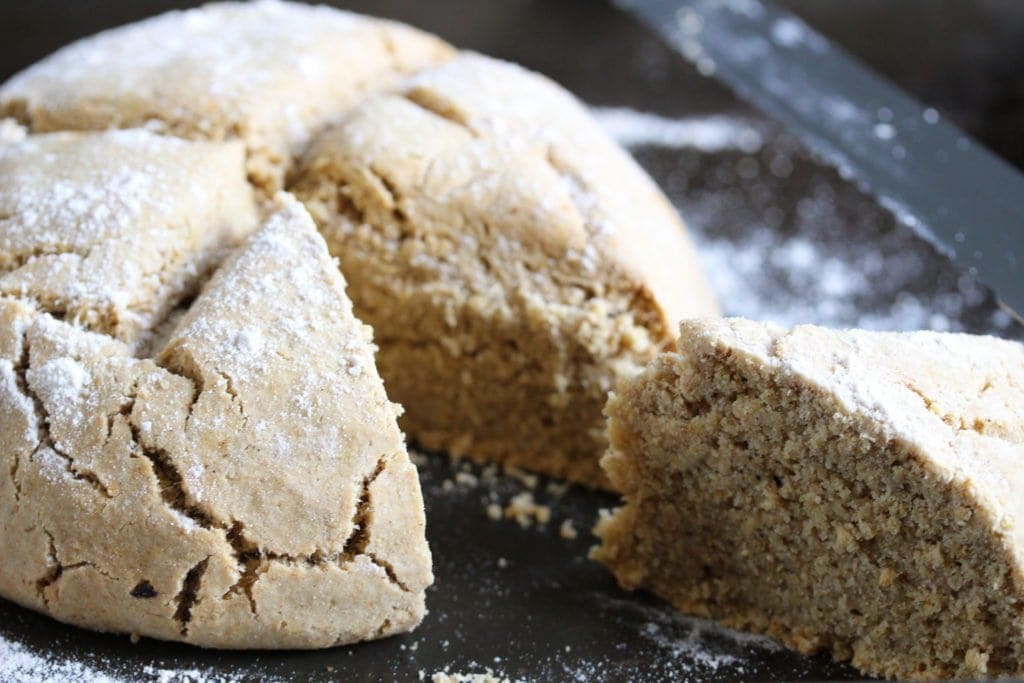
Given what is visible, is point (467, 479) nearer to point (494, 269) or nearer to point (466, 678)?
point (494, 269)

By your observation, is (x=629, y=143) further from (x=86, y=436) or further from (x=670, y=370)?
(x=86, y=436)

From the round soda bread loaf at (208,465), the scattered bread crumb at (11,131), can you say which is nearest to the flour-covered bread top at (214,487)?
the round soda bread loaf at (208,465)

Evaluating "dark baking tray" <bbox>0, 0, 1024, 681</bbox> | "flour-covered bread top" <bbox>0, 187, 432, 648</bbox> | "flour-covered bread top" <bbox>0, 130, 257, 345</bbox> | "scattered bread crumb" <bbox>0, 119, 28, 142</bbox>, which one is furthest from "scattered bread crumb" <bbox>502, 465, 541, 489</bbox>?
"scattered bread crumb" <bbox>0, 119, 28, 142</bbox>

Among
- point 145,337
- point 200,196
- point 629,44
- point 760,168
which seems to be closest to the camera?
point 145,337

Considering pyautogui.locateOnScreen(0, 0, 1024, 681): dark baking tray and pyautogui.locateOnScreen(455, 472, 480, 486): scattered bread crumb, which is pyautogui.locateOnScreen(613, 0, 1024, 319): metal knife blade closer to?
pyautogui.locateOnScreen(0, 0, 1024, 681): dark baking tray

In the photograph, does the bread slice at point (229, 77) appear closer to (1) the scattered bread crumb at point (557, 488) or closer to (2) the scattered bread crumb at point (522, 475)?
(2) the scattered bread crumb at point (522, 475)

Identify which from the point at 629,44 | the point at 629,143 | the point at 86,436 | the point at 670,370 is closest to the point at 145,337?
the point at 86,436
